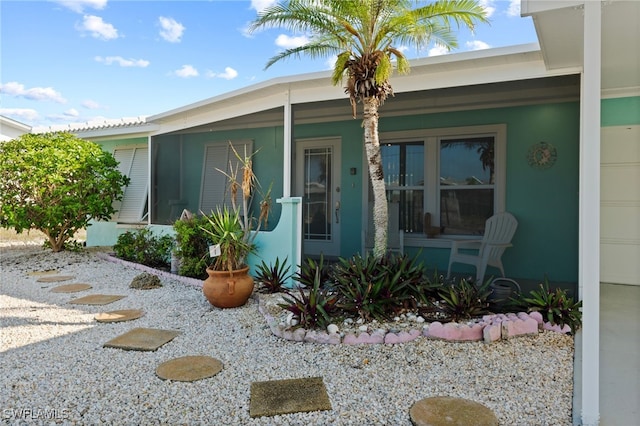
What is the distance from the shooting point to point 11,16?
7.64m

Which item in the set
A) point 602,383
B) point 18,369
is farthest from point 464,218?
point 18,369

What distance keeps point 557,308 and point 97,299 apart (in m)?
5.11

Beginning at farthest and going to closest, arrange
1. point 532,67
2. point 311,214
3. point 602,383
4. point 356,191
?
1. point 311,214
2. point 356,191
3. point 532,67
4. point 602,383

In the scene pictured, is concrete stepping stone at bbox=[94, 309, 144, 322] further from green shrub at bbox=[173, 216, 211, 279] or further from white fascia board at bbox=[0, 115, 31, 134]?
white fascia board at bbox=[0, 115, 31, 134]

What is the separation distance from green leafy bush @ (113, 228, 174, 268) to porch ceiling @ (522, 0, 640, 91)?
593 centimetres

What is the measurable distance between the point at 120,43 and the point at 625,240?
11.3 metres

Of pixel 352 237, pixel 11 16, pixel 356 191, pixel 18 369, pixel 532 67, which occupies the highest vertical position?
pixel 11 16

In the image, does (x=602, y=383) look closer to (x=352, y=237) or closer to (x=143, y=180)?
(x=352, y=237)

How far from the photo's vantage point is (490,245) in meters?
5.43

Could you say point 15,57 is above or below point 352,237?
above

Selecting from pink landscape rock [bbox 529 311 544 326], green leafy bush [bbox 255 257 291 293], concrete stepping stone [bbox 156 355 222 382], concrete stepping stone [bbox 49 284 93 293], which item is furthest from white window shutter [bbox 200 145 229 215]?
pink landscape rock [bbox 529 311 544 326]

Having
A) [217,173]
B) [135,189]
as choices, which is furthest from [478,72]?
[135,189]

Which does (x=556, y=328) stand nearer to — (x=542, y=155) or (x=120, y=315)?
(x=542, y=155)

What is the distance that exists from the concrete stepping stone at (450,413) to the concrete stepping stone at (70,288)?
502 cm
